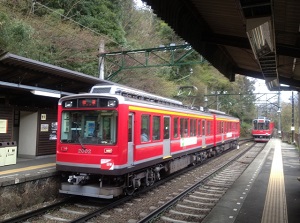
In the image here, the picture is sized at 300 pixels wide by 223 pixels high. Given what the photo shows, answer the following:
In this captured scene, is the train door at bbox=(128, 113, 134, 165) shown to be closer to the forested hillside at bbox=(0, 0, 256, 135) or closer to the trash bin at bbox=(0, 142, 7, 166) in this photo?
the trash bin at bbox=(0, 142, 7, 166)

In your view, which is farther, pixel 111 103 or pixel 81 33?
pixel 81 33

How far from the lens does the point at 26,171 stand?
9.01 metres

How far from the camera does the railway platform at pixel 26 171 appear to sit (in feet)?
25.7

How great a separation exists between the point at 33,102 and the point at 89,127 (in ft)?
14.7

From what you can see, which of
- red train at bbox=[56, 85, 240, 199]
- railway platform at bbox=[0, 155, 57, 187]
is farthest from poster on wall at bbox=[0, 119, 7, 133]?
red train at bbox=[56, 85, 240, 199]

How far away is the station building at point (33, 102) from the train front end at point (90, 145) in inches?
69.6

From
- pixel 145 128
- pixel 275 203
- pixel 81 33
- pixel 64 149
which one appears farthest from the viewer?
pixel 81 33

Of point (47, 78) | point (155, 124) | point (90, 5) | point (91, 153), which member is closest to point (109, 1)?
point (90, 5)

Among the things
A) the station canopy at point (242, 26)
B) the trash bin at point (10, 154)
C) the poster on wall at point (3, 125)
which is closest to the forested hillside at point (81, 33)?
the poster on wall at point (3, 125)

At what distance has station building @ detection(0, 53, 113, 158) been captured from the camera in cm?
982

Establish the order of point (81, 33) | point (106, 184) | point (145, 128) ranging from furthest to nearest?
point (81, 33) < point (145, 128) < point (106, 184)

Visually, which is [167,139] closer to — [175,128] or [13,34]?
[175,128]

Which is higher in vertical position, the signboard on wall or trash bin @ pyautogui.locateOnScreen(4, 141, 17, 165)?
the signboard on wall

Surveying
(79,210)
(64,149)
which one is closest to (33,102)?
(64,149)
